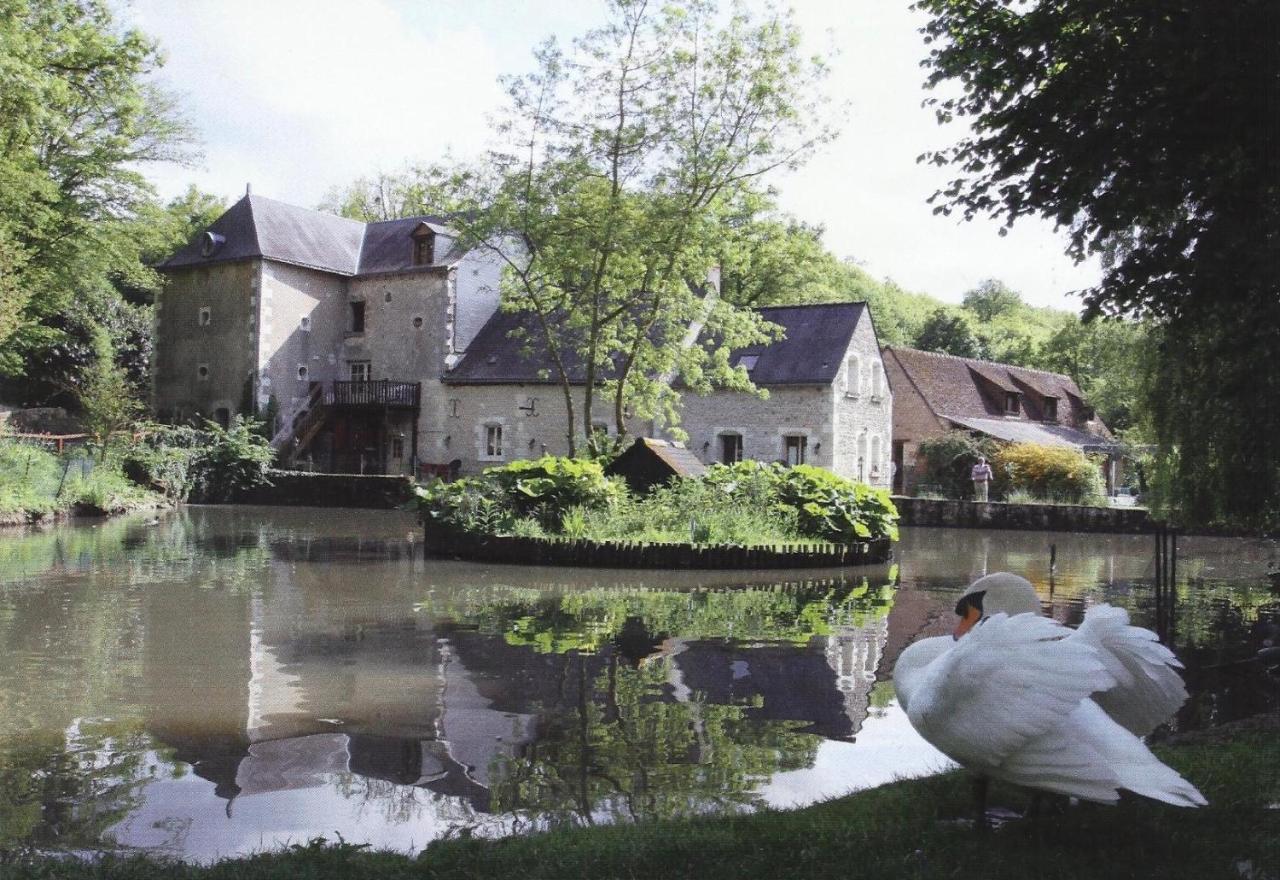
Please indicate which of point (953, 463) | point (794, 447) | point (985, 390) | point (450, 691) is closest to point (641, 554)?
point (450, 691)

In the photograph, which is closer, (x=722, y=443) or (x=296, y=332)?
(x=722, y=443)

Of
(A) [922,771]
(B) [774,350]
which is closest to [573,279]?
(B) [774,350]

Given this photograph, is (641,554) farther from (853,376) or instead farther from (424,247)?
(424,247)

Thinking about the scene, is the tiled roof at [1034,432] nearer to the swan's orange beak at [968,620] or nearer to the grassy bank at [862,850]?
the swan's orange beak at [968,620]

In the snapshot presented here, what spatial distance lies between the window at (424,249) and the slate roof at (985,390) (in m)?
17.4

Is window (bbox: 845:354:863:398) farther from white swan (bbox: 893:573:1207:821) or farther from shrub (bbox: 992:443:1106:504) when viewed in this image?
white swan (bbox: 893:573:1207:821)

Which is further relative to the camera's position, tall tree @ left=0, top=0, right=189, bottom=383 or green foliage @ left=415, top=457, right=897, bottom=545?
tall tree @ left=0, top=0, right=189, bottom=383

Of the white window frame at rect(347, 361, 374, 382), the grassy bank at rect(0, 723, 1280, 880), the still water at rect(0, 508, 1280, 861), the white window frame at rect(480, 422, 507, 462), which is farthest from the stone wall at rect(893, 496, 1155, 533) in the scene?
the grassy bank at rect(0, 723, 1280, 880)

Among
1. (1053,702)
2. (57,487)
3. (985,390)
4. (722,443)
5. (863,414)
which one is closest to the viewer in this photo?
(1053,702)

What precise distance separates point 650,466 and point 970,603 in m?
16.3

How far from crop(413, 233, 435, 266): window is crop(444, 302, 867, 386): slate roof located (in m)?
4.77

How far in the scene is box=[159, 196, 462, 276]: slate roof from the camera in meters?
41.8

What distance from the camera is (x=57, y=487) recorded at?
86.8ft

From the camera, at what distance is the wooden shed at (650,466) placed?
68.7 feet
